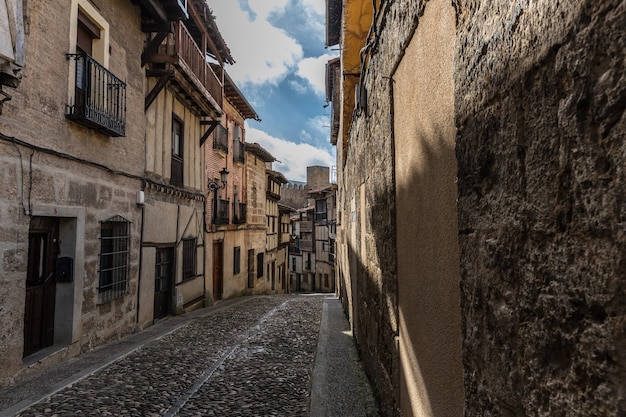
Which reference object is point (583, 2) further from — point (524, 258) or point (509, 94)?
point (524, 258)

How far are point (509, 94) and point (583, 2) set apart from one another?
1.04ft

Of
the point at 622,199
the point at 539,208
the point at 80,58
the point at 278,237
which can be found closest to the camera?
the point at 622,199

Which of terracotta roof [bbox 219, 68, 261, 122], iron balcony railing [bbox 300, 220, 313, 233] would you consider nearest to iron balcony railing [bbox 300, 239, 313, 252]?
iron balcony railing [bbox 300, 220, 313, 233]

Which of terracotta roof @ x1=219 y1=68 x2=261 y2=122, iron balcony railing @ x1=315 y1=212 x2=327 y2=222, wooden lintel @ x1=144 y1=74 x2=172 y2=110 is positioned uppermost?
terracotta roof @ x1=219 y1=68 x2=261 y2=122

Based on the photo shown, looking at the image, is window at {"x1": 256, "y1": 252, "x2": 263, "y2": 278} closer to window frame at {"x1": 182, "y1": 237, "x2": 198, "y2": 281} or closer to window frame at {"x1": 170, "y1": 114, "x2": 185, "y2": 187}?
window frame at {"x1": 182, "y1": 237, "x2": 198, "y2": 281}

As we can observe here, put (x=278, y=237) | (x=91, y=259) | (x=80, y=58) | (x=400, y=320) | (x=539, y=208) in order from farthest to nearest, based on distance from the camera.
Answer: (x=278, y=237), (x=91, y=259), (x=80, y=58), (x=400, y=320), (x=539, y=208)

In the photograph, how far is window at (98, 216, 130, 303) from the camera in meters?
6.14

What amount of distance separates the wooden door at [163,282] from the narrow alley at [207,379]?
1.66 metres

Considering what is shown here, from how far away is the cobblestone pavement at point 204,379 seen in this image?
141 inches

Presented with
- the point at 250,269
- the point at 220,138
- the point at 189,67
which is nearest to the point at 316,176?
the point at 250,269

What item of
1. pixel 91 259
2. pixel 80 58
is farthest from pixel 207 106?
pixel 91 259

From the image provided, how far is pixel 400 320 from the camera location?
261 centimetres

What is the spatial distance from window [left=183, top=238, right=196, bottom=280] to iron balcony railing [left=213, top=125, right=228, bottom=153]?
4.01 m

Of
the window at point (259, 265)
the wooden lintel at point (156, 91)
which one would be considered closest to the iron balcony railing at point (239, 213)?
the window at point (259, 265)
